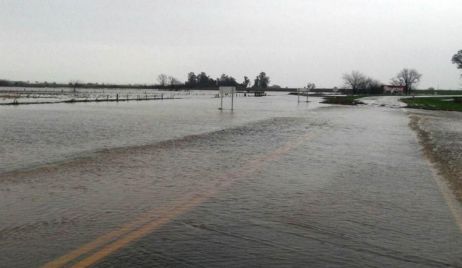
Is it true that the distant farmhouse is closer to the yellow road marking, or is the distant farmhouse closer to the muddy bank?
the muddy bank

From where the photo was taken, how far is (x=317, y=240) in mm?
5988

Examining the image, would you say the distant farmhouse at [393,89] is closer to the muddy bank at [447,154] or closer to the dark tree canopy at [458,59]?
the dark tree canopy at [458,59]

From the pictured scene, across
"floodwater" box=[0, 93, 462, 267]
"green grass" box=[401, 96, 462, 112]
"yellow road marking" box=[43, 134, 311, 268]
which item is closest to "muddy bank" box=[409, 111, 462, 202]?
"floodwater" box=[0, 93, 462, 267]

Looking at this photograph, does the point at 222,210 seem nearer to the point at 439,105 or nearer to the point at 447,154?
the point at 447,154

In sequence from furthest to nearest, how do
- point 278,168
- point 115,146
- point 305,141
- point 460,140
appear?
point 460,140 < point 305,141 < point 115,146 < point 278,168

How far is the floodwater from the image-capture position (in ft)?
17.7

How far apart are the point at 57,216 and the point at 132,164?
207 inches

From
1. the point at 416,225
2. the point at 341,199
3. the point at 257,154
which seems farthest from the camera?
the point at 257,154

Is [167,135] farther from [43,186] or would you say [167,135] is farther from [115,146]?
[43,186]

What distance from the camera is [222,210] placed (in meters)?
7.45

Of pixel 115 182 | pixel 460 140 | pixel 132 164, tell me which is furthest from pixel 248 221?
pixel 460 140

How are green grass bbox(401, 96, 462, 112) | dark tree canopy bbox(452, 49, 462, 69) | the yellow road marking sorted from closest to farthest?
the yellow road marking, green grass bbox(401, 96, 462, 112), dark tree canopy bbox(452, 49, 462, 69)

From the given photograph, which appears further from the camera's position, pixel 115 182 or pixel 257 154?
pixel 257 154

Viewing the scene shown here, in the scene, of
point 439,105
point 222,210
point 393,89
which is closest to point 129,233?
point 222,210
